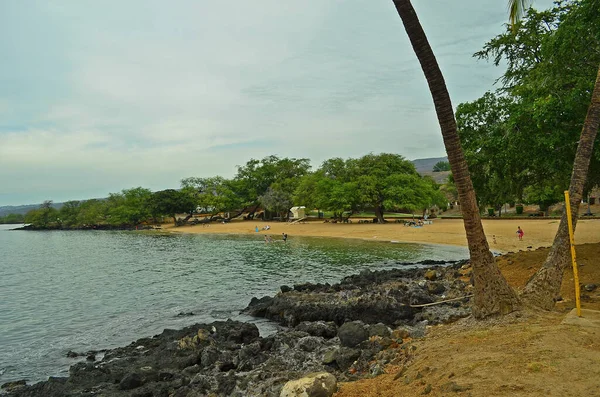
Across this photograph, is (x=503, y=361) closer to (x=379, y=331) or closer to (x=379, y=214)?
(x=379, y=331)

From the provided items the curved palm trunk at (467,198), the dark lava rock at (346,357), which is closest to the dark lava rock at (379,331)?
the dark lava rock at (346,357)

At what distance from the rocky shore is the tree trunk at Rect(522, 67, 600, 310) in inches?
103

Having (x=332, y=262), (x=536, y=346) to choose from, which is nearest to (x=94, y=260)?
(x=332, y=262)

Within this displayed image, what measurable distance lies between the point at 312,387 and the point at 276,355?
154 inches

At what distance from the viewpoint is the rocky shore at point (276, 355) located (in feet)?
27.4

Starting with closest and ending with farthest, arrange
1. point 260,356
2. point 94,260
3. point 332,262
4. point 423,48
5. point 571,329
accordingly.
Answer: point 571,329 → point 423,48 → point 260,356 → point 332,262 → point 94,260

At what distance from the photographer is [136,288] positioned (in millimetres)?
24406

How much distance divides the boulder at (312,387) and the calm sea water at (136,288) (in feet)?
25.3

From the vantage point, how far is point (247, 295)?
20.7 m

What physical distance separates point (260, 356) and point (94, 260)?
119 feet

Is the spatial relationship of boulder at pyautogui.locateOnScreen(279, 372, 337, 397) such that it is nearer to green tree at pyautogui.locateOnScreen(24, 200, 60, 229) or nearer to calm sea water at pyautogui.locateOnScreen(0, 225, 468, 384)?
calm sea water at pyautogui.locateOnScreen(0, 225, 468, 384)

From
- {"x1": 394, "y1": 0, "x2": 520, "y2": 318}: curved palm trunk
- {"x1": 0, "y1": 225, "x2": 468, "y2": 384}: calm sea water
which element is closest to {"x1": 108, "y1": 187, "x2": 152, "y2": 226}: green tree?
{"x1": 0, "y1": 225, "x2": 468, "y2": 384}: calm sea water

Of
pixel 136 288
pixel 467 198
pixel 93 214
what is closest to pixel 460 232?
pixel 136 288

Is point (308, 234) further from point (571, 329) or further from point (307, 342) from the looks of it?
point (571, 329)
